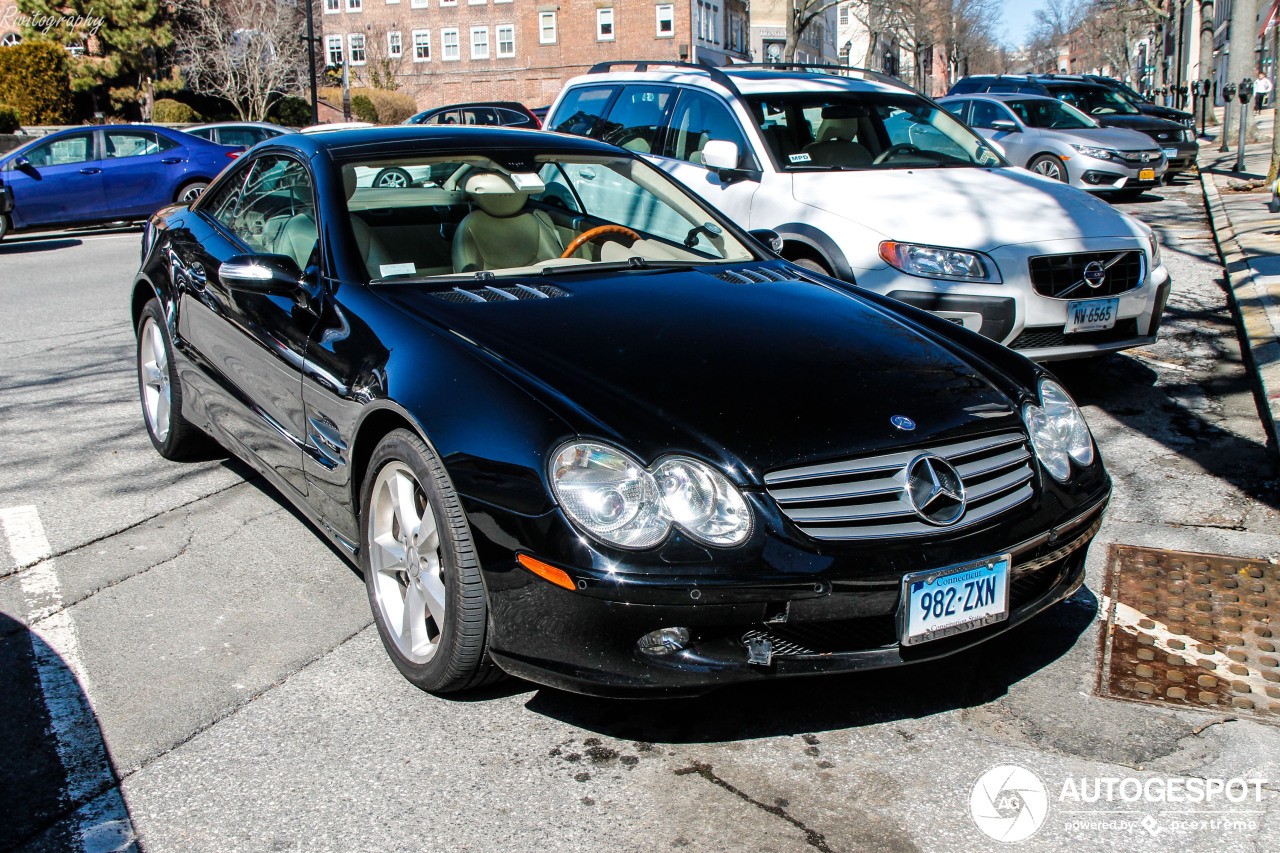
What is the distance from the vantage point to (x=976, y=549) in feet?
8.89

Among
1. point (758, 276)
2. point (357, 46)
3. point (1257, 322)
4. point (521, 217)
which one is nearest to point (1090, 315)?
point (1257, 322)

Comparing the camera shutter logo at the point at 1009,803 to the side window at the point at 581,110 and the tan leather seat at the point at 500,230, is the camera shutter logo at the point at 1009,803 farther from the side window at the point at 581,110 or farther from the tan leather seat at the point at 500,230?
the side window at the point at 581,110

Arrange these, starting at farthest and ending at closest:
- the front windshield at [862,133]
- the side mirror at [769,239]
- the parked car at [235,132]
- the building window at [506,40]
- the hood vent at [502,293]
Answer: the building window at [506,40] < the parked car at [235,132] < the front windshield at [862,133] < the side mirror at [769,239] < the hood vent at [502,293]

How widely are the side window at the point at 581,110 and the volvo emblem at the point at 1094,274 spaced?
3.92 m

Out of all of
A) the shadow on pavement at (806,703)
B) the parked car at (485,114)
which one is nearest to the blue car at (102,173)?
the parked car at (485,114)

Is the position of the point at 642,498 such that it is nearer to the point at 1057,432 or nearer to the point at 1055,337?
the point at 1057,432

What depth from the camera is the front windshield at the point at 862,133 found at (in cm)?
705

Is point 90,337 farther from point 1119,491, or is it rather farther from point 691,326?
point 1119,491

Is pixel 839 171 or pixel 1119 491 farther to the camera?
pixel 839 171

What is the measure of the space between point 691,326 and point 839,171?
3.86m

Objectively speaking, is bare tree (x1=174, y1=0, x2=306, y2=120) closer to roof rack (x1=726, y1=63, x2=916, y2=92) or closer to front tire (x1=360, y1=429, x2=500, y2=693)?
roof rack (x1=726, y1=63, x2=916, y2=92)

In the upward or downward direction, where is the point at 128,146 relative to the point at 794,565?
upward

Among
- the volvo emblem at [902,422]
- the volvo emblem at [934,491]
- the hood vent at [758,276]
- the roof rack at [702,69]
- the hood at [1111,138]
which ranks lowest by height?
the volvo emblem at [934,491]

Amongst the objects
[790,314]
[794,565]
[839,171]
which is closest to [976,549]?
[794,565]
